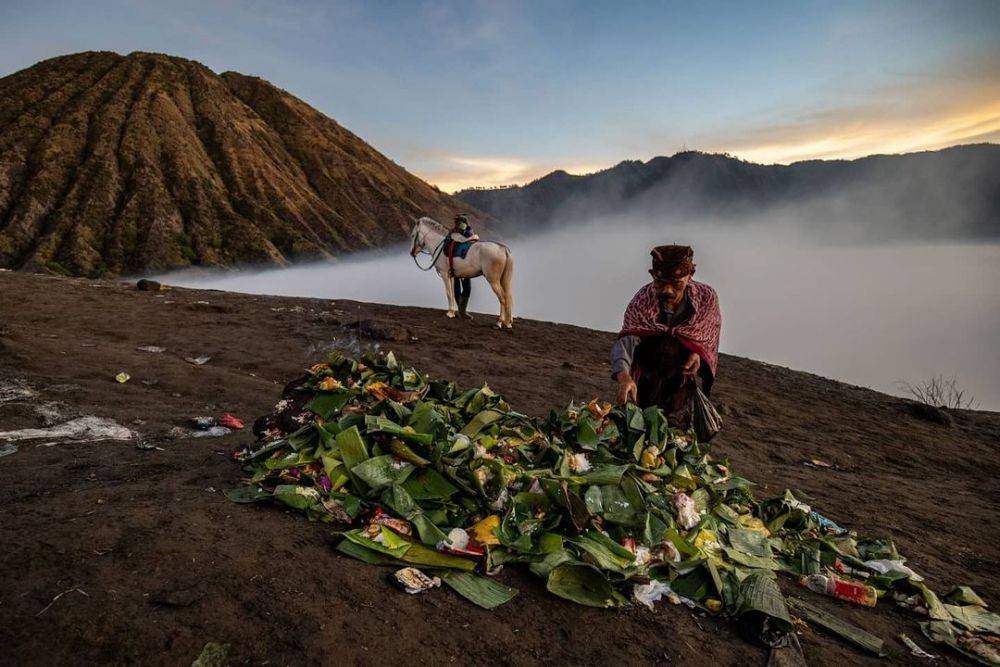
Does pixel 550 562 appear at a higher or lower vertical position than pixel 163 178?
lower

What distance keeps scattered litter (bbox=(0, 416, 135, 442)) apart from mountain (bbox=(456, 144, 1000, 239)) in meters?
95.8

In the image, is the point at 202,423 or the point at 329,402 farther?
the point at 202,423

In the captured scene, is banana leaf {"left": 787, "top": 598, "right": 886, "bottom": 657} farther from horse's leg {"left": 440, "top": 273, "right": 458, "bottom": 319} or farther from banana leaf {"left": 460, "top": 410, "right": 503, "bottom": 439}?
horse's leg {"left": 440, "top": 273, "right": 458, "bottom": 319}

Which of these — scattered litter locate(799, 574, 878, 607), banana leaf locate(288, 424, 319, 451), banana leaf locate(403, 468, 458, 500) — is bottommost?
scattered litter locate(799, 574, 878, 607)

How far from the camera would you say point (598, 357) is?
12648 mm

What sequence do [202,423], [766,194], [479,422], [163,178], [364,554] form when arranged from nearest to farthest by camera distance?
[364,554] < [479,422] < [202,423] < [163,178] < [766,194]

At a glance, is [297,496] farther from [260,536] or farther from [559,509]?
[559,509]

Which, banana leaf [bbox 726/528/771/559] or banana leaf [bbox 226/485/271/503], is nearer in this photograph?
banana leaf [bbox 226/485/271/503]

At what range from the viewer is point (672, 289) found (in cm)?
412

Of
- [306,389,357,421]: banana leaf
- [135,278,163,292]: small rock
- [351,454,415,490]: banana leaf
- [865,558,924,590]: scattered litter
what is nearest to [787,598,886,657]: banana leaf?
[865,558,924,590]: scattered litter

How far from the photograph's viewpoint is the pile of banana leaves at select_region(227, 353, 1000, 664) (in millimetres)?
2395

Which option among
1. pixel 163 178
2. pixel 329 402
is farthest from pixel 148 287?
pixel 163 178

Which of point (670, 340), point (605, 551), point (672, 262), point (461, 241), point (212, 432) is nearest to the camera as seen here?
point (605, 551)

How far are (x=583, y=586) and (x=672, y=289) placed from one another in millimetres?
2481
